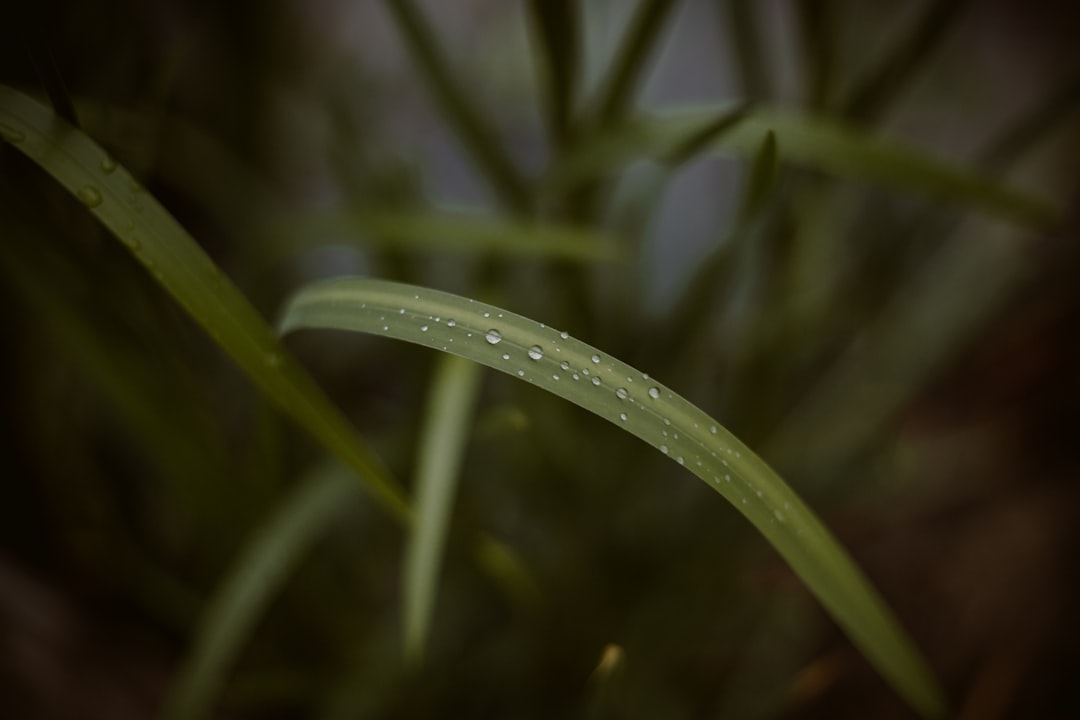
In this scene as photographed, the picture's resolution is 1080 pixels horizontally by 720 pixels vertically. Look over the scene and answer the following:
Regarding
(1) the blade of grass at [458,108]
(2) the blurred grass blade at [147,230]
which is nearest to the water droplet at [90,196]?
(2) the blurred grass blade at [147,230]

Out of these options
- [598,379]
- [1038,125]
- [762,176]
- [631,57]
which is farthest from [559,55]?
[1038,125]

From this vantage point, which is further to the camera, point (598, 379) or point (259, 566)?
point (259, 566)

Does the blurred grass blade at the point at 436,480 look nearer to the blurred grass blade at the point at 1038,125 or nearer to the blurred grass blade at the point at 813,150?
the blurred grass blade at the point at 813,150

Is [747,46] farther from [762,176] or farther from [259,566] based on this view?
[259,566]

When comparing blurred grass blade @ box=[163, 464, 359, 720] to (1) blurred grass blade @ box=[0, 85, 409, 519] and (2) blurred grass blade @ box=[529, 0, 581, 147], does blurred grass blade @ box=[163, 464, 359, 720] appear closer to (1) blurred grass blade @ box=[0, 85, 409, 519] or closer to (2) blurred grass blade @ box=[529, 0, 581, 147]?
(1) blurred grass blade @ box=[0, 85, 409, 519]

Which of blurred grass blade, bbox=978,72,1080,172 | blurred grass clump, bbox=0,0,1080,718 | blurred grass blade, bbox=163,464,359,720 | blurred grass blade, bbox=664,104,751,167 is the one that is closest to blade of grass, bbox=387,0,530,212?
blurred grass clump, bbox=0,0,1080,718

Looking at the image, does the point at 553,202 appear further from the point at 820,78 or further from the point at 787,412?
the point at 787,412

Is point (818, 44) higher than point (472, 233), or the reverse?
point (818, 44)
